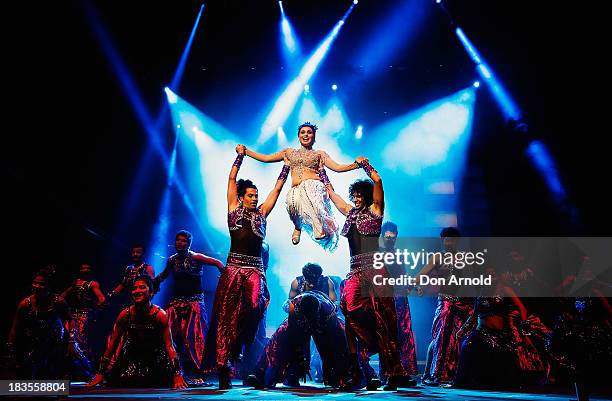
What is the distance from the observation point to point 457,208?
36.8 feet

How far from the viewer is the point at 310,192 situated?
17.7 feet

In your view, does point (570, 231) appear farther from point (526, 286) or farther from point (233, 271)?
point (233, 271)

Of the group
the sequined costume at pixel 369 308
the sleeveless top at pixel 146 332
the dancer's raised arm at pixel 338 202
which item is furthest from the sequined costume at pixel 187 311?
the sequined costume at pixel 369 308

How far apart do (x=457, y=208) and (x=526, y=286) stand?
20.4ft

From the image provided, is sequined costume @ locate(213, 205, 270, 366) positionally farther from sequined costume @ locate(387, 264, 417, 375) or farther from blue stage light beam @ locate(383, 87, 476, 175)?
blue stage light beam @ locate(383, 87, 476, 175)

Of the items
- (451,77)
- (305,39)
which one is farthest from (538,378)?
(305,39)

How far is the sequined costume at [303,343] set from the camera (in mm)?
4266

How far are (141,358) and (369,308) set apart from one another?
7.75 feet

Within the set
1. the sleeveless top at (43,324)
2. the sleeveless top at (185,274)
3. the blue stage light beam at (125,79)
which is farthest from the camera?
the blue stage light beam at (125,79)

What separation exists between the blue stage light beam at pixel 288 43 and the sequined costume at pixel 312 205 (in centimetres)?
563

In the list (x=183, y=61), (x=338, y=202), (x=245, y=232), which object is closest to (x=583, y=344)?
(x=338, y=202)

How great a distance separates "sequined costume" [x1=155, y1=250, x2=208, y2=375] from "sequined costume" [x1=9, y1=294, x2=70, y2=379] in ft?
3.85

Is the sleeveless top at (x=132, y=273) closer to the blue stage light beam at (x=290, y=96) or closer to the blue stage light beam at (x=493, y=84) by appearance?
the blue stage light beam at (x=290, y=96)

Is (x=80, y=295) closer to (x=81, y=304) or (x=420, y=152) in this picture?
(x=81, y=304)
